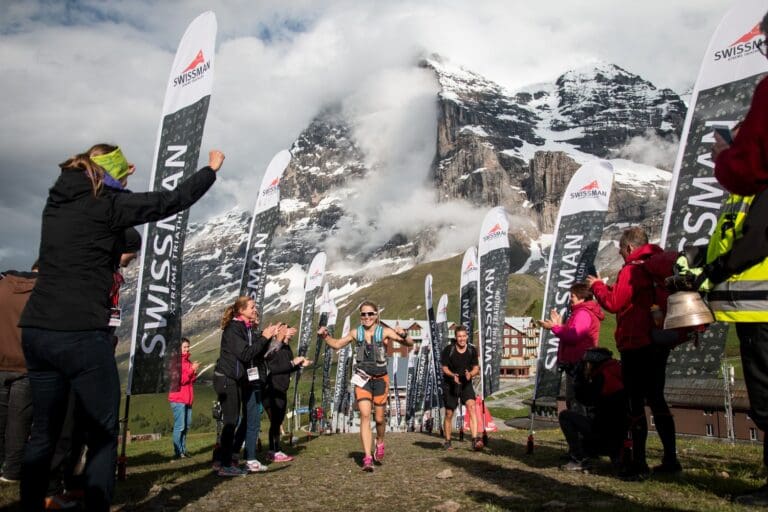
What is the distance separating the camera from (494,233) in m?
20.2

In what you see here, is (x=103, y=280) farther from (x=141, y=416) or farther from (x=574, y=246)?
(x=141, y=416)

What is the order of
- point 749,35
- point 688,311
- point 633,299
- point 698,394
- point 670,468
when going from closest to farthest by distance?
point 688,311 < point 633,299 < point 670,468 < point 749,35 < point 698,394

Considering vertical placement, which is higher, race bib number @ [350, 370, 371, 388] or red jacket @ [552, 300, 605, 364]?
red jacket @ [552, 300, 605, 364]

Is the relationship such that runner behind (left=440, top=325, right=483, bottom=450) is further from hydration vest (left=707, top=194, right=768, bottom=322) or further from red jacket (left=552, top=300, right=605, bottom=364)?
hydration vest (left=707, top=194, right=768, bottom=322)

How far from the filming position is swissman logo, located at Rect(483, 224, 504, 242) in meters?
20.0

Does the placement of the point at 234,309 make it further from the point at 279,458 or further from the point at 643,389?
the point at 643,389

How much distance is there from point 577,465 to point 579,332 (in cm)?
218

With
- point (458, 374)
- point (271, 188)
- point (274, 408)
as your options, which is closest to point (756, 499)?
point (458, 374)

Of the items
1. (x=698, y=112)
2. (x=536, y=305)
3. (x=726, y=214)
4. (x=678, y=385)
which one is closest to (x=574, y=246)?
(x=698, y=112)

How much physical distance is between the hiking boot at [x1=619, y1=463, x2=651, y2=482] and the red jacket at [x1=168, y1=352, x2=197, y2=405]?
897cm

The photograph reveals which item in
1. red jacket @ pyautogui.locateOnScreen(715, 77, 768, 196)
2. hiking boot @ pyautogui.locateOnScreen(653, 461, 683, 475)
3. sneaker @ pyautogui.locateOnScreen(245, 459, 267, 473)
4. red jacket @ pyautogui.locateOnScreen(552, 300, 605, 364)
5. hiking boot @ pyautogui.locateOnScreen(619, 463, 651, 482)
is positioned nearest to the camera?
red jacket @ pyautogui.locateOnScreen(715, 77, 768, 196)

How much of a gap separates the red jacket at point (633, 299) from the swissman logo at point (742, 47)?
4.86m

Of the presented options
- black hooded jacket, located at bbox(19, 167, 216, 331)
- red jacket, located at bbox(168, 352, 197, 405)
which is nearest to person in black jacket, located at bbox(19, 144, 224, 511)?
black hooded jacket, located at bbox(19, 167, 216, 331)

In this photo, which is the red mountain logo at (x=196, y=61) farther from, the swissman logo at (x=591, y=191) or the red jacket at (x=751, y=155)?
the swissman logo at (x=591, y=191)
